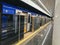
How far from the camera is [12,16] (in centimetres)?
117

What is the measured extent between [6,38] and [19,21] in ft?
1.09

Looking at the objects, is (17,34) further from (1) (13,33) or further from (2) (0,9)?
(2) (0,9)
